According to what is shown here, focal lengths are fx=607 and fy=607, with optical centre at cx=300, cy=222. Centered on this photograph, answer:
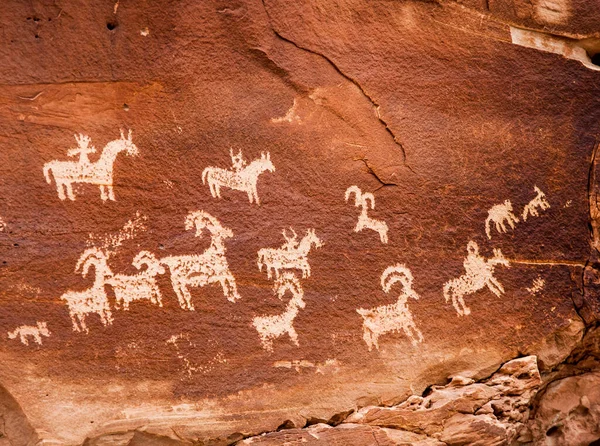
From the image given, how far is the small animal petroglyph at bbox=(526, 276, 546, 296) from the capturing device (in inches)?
94.9

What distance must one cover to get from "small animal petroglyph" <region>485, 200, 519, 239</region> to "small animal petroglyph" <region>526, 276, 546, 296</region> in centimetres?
23

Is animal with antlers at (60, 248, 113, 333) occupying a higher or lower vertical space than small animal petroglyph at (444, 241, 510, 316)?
higher

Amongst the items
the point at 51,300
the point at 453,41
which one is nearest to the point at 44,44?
the point at 51,300

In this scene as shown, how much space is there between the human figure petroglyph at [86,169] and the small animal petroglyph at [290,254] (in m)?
0.61

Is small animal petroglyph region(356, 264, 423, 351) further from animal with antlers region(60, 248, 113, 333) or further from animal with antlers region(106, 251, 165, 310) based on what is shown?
animal with antlers region(60, 248, 113, 333)

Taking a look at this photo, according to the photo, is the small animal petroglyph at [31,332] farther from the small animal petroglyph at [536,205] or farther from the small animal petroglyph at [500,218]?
the small animal petroglyph at [536,205]

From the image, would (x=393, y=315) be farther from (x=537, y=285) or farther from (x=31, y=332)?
(x=31, y=332)

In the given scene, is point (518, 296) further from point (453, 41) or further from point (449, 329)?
point (453, 41)

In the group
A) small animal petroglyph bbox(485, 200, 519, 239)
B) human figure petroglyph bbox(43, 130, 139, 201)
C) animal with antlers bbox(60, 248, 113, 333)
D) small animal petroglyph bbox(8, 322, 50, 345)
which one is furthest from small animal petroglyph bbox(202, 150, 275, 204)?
small animal petroglyph bbox(485, 200, 519, 239)

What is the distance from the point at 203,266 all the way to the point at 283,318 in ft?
1.18

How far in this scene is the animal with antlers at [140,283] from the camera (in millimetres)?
2230

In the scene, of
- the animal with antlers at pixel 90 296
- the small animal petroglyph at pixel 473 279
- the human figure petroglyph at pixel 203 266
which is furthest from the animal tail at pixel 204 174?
the small animal petroglyph at pixel 473 279

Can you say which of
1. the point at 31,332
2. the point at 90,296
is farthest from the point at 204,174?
the point at 31,332

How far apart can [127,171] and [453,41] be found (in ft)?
4.49
